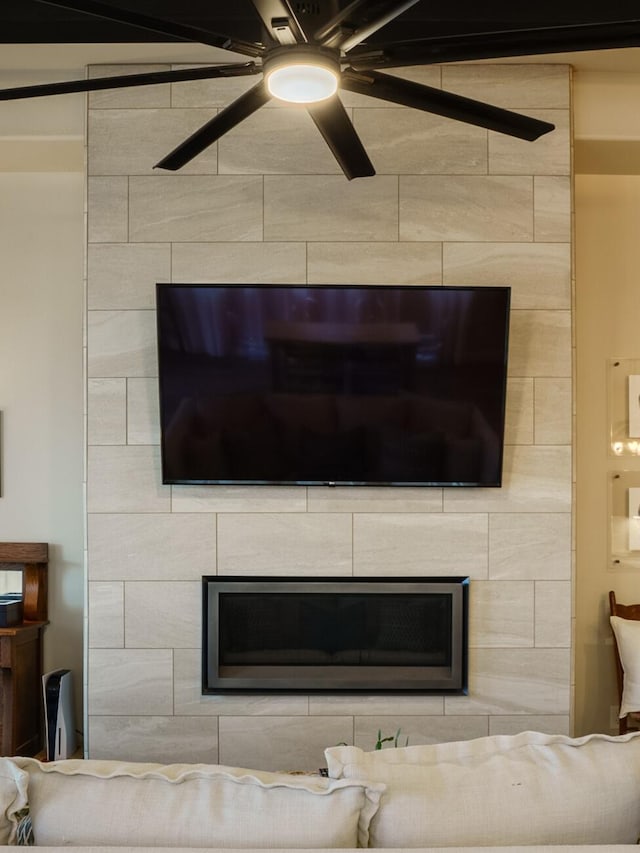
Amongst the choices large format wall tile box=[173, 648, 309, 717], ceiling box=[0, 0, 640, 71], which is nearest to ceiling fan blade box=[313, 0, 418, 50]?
ceiling box=[0, 0, 640, 71]

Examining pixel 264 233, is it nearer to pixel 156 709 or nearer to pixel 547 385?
pixel 547 385

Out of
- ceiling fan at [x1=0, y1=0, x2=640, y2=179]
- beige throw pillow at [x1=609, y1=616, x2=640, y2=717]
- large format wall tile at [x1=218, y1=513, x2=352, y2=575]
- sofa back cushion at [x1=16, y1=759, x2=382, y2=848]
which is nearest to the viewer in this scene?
sofa back cushion at [x1=16, y1=759, x2=382, y2=848]

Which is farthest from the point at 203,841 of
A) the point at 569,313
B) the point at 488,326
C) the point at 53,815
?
the point at 569,313

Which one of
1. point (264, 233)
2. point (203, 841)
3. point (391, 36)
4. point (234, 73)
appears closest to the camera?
point (203, 841)

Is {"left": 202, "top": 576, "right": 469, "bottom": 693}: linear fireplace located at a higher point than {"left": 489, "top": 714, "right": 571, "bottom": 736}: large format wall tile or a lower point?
higher

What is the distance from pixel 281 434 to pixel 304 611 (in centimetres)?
74

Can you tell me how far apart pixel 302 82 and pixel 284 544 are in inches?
82.0

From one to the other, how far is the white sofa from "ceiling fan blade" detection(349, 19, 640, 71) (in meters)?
1.36

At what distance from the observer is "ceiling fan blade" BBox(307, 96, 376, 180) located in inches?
78.6

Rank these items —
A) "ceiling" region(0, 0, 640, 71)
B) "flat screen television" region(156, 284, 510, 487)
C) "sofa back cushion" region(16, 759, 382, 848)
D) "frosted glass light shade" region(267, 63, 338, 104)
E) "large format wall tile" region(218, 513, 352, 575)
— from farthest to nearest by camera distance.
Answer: "large format wall tile" region(218, 513, 352, 575) < "flat screen television" region(156, 284, 510, 487) < "ceiling" region(0, 0, 640, 71) < "frosted glass light shade" region(267, 63, 338, 104) < "sofa back cushion" region(16, 759, 382, 848)

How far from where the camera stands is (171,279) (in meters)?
3.51

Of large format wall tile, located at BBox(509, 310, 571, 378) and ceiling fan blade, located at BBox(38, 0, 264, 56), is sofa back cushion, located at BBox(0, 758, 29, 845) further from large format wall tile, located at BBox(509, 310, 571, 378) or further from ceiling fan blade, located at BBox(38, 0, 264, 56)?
large format wall tile, located at BBox(509, 310, 571, 378)

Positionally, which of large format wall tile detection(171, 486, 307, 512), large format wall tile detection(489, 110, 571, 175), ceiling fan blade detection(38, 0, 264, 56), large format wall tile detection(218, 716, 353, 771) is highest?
large format wall tile detection(489, 110, 571, 175)

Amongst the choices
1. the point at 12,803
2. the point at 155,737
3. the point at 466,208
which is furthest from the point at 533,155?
the point at 12,803
